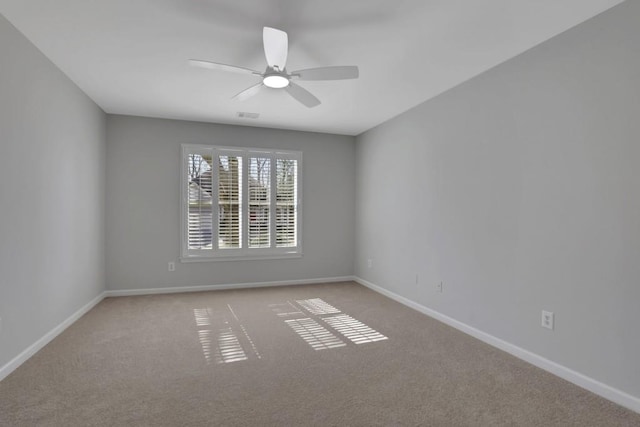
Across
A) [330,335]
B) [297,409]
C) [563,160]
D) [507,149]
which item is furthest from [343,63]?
[297,409]

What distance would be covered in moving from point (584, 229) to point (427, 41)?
1805mm

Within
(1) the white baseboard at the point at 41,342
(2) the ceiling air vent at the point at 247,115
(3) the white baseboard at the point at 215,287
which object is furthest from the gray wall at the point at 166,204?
(1) the white baseboard at the point at 41,342

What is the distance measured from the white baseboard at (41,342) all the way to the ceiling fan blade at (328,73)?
9.90ft

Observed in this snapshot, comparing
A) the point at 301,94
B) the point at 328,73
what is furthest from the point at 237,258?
the point at 328,73

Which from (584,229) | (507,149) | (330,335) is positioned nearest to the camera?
(584,229)

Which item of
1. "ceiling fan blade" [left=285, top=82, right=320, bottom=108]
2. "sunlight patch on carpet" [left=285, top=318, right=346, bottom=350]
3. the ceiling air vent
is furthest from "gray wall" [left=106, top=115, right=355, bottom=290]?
"ceiling fan blade" [left=285, top=82, right=320, bottom=108]

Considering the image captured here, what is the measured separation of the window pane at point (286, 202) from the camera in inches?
219

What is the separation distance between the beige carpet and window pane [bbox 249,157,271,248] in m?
1.68

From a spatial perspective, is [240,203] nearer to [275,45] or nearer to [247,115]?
[247,115]

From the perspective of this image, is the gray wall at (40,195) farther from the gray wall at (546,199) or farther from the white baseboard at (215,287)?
the gray wall at (546,199)

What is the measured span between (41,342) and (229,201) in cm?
279

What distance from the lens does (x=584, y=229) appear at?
2.44m

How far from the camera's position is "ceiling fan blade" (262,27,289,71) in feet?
7.43

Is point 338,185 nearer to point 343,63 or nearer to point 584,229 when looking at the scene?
point 343,63
